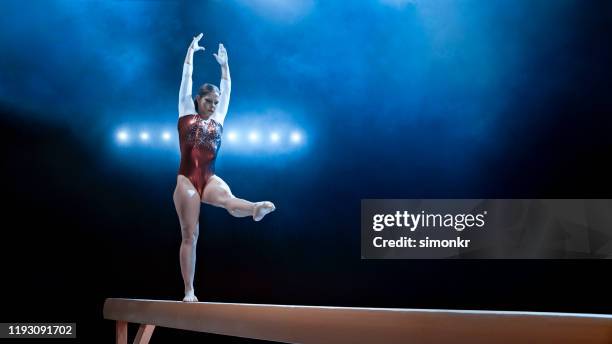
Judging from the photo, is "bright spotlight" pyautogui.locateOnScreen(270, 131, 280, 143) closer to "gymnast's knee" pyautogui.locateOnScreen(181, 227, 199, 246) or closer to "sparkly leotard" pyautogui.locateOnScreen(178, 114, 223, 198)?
"sparkly leotard" pyautogui.locateOnScreen(178, 114, 223, 198)

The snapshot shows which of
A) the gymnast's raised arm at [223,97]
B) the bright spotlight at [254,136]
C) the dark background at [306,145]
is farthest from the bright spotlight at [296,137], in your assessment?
the gymnast's raised arm at [223,97]

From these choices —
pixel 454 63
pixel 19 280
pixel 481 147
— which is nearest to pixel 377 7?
pixel 454 63

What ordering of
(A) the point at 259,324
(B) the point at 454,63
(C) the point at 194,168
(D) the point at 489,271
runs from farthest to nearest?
(B) the point at 454,63, (D) the point at 489,271, (C) the point at 194,168, (A) the point at 259,324

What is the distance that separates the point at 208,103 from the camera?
4102 mm

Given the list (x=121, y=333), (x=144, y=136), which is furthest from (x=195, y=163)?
(x=144, y=136)

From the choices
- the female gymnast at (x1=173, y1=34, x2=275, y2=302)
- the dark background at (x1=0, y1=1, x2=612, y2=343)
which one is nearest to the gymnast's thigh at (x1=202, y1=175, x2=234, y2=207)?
the female gymnast at (x1=173, y1=34, x2=275, y2=302)

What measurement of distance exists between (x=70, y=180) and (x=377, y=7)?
10.4ft

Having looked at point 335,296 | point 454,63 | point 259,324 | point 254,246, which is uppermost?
point 454,63

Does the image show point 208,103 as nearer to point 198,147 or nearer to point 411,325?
point 198,147

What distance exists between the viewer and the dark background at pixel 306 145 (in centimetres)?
517

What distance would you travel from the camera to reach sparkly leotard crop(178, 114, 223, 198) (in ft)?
13.2

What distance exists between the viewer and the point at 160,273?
17.2 ft

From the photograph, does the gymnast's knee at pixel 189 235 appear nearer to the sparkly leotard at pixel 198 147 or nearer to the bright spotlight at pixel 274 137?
the sparkly leotard at pixel 198 147

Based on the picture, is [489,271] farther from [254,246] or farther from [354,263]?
[254,246]
